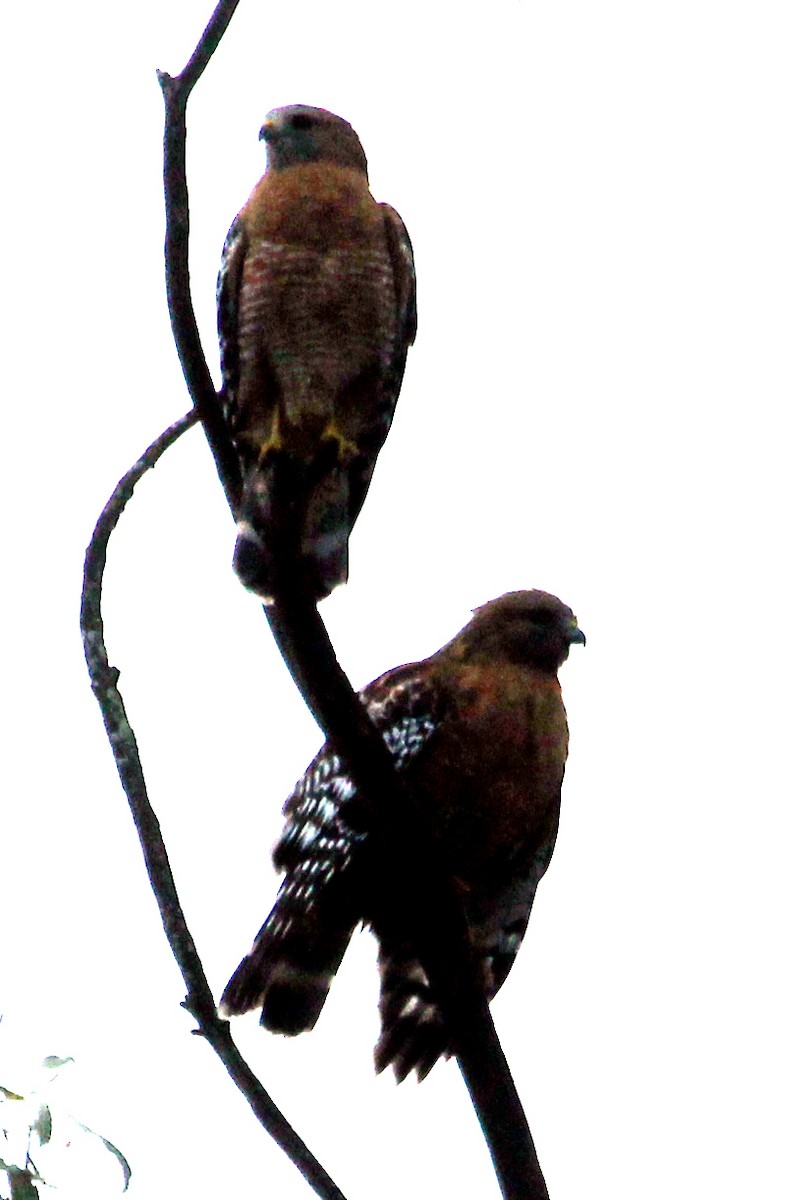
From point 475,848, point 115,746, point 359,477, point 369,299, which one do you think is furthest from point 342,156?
point 115,746

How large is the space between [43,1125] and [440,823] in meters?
1.73

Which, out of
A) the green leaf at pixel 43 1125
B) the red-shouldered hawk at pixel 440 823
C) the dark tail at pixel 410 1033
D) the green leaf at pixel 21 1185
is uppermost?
the red-shouldered hawk at pixel 440 823

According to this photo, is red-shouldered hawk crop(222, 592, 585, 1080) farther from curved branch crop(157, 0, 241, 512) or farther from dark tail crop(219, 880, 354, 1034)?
curved branch crop(157, 0, 241, 512)

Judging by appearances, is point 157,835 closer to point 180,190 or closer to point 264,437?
point 180,190

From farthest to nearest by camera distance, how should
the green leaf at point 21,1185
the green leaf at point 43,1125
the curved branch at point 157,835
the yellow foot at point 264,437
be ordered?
the yellow foot at point 264,437
the green leaf at point 43,1125
the green leaf at point 21,1185
the curved branch at point 157,835

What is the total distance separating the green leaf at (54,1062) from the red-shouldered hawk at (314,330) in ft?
4.93

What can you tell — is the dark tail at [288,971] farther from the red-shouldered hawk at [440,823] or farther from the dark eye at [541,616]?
the dark eye at [541,616]

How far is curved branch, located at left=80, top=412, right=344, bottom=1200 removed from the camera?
2.90 meters

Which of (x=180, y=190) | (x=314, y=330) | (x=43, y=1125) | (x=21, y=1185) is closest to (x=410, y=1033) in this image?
(x=43, y=1125)

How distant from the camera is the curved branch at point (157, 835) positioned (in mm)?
2902

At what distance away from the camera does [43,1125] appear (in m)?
3.29

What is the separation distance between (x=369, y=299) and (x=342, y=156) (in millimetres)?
539

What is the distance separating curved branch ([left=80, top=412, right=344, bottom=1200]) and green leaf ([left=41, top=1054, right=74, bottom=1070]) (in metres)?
0.56

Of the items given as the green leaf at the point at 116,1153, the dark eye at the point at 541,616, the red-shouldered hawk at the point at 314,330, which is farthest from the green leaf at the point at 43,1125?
the dark eye at the point at 541,616
